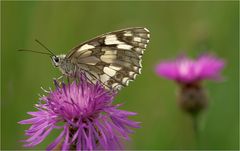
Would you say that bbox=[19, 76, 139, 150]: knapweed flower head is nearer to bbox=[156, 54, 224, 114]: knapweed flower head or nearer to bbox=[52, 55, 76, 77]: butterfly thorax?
bbox=[52, 55, 76, 77]: butterfly thorax

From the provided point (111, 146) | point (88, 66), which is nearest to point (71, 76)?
point (88, 66)

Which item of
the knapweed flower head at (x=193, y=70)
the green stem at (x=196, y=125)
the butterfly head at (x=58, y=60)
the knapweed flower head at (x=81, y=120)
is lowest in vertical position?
the green stem at (x=196, y=125)

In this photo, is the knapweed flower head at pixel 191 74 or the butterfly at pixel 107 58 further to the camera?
the knapweed flower head at pixel 191 74

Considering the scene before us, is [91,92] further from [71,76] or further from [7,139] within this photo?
[7,139]

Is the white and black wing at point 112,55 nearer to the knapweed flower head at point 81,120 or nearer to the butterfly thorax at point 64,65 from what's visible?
the butterfly thorax at point 64,65

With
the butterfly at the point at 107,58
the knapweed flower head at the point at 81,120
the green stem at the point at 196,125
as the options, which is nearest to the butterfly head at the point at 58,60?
the butterfly at the point at 107,58

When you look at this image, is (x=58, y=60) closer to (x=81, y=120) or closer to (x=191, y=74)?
(x=81, y=120)

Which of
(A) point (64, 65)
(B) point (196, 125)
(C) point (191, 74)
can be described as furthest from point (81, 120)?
(C) point (191, 74)
